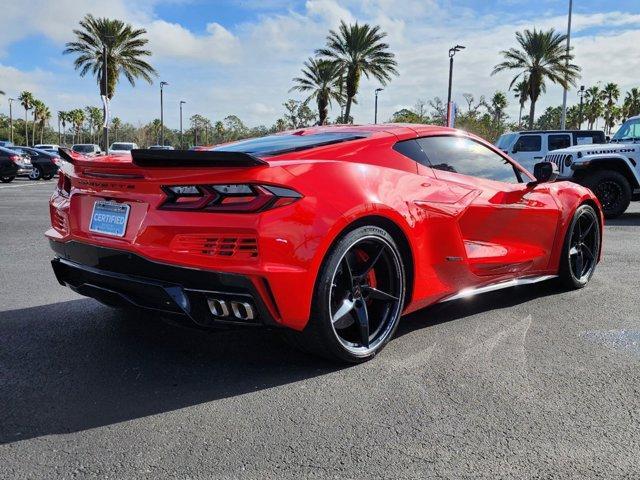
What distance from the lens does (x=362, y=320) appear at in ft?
10.4

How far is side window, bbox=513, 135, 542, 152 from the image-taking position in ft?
55.5

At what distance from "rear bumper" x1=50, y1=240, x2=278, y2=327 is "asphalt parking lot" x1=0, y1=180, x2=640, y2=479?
1.26 ft

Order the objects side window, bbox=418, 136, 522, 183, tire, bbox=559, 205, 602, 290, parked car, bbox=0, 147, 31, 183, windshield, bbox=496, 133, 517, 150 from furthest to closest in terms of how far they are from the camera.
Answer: parked car, bbox=0, 147, 31, 183, windshield, bbox=496, 133, 517, 150, tire, bbox=559, 205, 602, 290, side window, bbox=418, 136, 522, 183

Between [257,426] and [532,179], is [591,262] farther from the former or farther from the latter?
[257,426]

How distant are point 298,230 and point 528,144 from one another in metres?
15.7

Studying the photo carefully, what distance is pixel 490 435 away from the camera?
2.41 metres

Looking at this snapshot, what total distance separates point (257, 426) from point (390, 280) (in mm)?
1220

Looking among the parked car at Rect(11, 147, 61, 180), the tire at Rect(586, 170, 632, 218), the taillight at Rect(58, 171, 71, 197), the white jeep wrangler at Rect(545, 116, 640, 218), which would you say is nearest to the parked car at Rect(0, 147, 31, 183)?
the parked car at Rect(11, 147, 61, 180)

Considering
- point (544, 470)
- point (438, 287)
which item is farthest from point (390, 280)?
point (544, 470)

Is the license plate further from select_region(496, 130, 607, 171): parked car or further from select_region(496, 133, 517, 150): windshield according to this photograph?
select_region(496, 133, 517, 150): windshield

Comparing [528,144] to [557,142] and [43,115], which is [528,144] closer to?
[557,142]

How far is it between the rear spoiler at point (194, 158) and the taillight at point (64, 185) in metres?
0.82

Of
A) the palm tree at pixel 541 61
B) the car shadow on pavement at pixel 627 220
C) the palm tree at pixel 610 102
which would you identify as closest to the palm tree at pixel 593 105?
the palm tree at pixel 610 102

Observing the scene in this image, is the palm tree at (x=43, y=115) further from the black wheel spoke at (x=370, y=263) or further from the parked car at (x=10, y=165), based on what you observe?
the black wheel spoke at (x=370, y=263)
